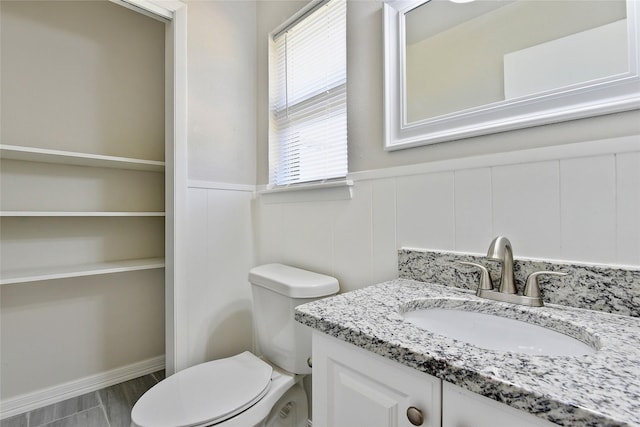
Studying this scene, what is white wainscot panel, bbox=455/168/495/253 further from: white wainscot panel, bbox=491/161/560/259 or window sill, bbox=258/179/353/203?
window sill, bbox=258/179/353/203

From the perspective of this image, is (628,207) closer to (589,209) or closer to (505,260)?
(589,209)

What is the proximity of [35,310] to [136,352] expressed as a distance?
577 mm

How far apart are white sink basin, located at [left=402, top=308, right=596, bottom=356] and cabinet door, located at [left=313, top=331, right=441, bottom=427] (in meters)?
0.17

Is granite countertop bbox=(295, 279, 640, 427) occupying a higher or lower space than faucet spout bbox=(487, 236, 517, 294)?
lower

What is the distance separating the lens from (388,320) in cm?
62

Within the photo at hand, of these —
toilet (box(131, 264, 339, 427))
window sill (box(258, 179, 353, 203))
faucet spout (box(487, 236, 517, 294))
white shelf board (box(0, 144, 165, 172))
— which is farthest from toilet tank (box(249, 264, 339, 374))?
white shelf board (box(0, 144, 165, 172))

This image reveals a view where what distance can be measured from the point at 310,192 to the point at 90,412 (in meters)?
1.58

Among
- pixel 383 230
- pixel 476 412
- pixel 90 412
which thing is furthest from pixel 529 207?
pixel 90 412

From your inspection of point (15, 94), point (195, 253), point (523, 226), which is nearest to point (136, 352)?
point (195, 253)

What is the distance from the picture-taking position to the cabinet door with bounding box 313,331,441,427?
0.49 meters

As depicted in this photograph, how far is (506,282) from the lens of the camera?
0.75 metres

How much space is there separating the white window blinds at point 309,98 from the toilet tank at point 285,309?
47cm

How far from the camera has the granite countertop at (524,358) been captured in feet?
1.15

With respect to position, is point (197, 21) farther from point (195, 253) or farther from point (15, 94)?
point (195, 253)
